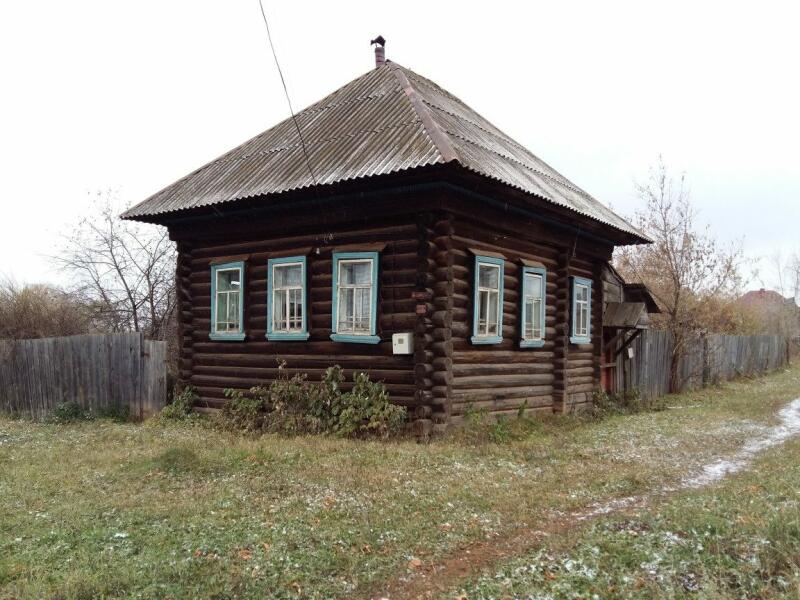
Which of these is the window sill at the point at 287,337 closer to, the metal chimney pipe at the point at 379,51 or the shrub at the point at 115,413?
the shrub at the point at 115,413

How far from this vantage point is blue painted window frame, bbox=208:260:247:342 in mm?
12008

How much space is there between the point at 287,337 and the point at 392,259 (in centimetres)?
251

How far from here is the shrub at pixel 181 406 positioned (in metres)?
12.5

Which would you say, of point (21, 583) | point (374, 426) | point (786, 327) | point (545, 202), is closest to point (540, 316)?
point (545, 202)

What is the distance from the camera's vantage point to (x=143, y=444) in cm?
998

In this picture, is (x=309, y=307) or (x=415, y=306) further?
(x=309, y=307)

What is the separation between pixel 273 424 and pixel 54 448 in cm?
335

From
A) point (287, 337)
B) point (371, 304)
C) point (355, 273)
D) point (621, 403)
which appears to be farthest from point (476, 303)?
point (621, 403)

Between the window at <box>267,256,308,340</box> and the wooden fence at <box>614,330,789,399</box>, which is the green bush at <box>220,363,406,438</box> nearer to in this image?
the window at <box>267,256,308,340</box>

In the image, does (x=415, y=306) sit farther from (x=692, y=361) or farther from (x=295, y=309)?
(x=692, y=361)

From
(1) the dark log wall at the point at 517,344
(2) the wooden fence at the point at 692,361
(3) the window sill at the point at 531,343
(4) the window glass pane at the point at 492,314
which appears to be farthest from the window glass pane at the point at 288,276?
(2) the wooden fence at the point at 692,361

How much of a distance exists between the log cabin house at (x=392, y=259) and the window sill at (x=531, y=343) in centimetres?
5

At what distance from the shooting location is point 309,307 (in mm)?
11047

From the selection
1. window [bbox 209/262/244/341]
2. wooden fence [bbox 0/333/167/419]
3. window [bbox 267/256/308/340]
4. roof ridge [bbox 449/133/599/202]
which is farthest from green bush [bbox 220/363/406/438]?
roof ridge [bbox 449/133/599/202]
